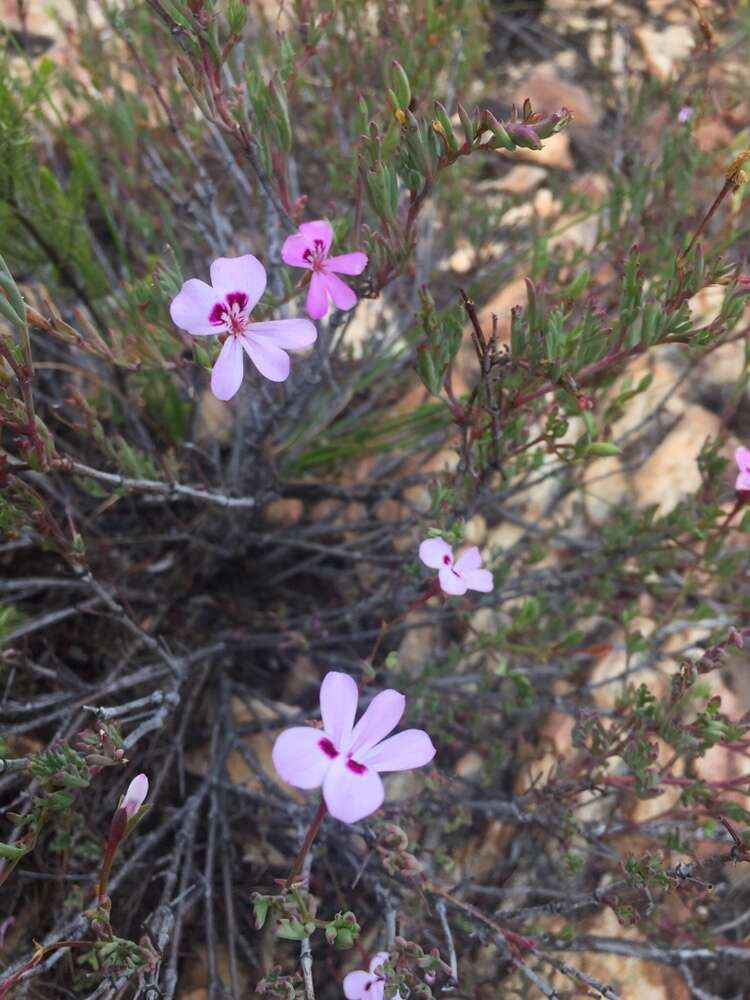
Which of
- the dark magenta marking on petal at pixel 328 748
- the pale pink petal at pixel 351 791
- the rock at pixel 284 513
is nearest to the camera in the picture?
the pale pink petal at pixel 351 791

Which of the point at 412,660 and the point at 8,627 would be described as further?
the point at 412,660

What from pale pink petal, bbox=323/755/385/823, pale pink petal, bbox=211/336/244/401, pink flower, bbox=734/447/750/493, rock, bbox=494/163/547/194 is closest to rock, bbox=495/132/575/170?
rock, bbox=494/163/547/194

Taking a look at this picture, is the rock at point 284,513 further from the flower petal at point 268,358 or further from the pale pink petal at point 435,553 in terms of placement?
the flower petal at point 268,358

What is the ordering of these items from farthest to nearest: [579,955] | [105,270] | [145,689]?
[105,270]
[145,689]
[579,955]

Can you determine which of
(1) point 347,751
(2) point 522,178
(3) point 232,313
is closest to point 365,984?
(1) point 347,751

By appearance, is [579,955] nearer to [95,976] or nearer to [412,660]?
[412,660]

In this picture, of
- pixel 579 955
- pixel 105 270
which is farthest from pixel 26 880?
pixel 105 270

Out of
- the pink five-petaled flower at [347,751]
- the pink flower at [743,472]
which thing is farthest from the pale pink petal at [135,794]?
the pink flower at [743,472]

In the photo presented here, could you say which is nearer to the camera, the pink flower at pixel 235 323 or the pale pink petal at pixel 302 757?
the pale pink petal at pixel 302 757
